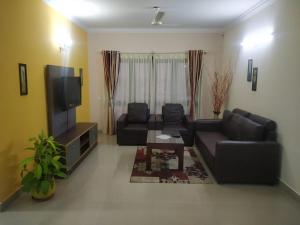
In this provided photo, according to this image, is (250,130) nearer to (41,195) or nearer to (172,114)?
(172,114)

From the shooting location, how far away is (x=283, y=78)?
10.8 ft

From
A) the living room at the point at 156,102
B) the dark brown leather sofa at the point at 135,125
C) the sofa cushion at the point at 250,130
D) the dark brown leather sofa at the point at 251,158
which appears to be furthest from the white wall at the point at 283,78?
the dark brown leather sofa at the point at 135,125

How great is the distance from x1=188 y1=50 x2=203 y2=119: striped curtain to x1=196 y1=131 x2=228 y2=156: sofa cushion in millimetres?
1186

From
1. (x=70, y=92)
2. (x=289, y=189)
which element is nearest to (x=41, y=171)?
(x=70, y=92)

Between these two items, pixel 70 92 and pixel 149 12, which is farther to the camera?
pixel 149 12

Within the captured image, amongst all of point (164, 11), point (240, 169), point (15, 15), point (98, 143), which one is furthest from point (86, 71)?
point (240, 169)

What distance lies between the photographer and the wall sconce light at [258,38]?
3695 mm

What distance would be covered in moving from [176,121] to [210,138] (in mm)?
1346

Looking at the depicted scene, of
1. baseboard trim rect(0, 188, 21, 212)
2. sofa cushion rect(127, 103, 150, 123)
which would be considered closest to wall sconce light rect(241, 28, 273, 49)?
sofa cushion rect(127, 103, 150, 123)

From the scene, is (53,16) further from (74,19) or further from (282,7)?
(282,7)

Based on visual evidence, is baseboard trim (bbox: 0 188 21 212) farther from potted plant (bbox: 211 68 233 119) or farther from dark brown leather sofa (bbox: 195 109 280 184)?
potted plant (bbox: 211 68 233 119)

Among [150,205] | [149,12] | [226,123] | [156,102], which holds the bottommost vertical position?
[150,205]

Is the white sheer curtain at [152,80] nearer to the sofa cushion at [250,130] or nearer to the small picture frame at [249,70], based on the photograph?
the small picture frame at [249,70]

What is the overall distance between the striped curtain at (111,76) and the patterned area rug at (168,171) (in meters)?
1.77
